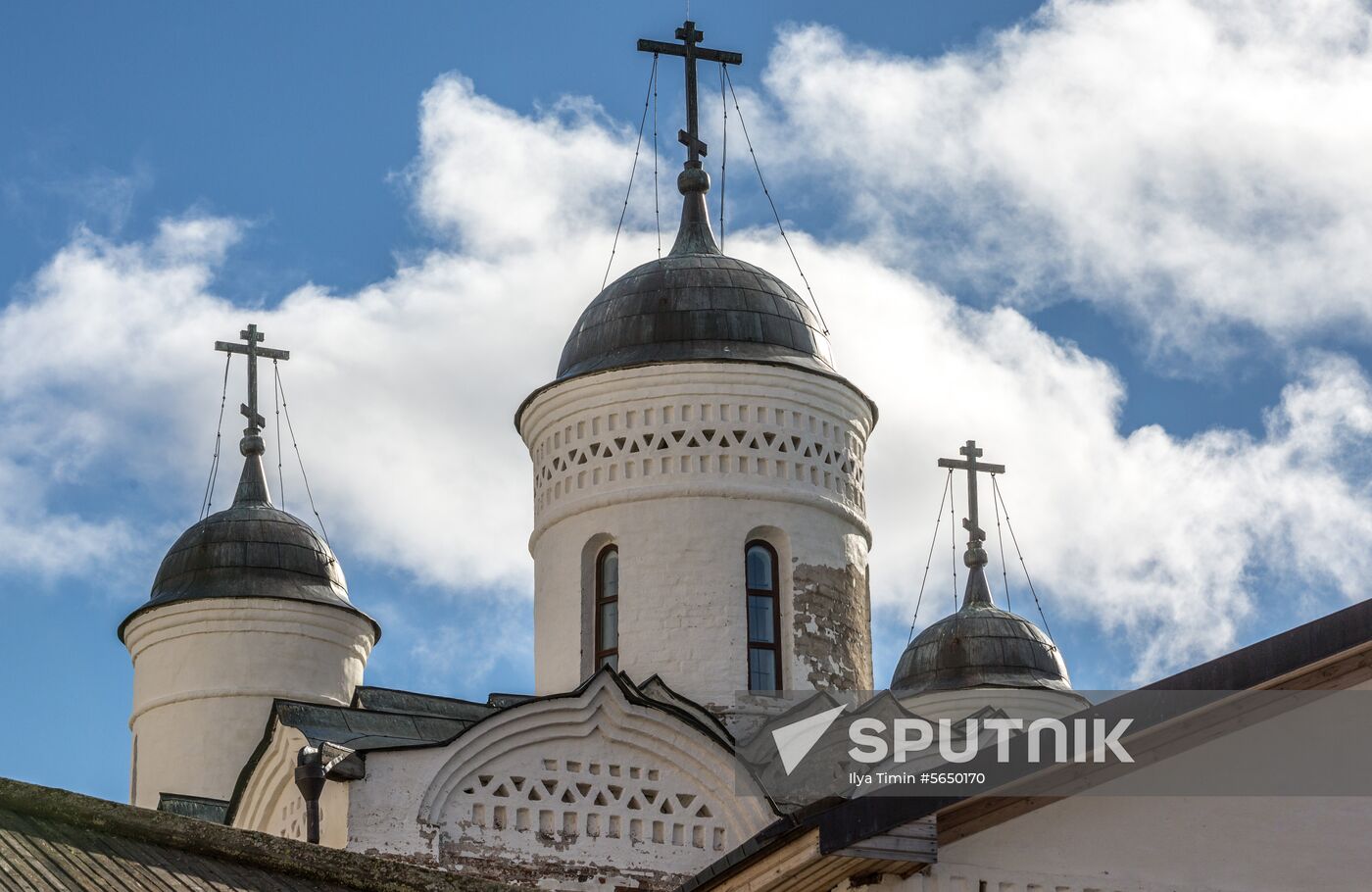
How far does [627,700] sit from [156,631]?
669cm

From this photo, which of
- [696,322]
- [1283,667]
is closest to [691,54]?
[696,322]

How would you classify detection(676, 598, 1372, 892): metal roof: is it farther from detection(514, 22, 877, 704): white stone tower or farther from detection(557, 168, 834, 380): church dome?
detection(557, 168, 834, 380): church dome

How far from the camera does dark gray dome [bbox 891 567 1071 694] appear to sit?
21.2m

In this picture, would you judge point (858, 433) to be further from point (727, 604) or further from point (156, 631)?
point (156, 631)

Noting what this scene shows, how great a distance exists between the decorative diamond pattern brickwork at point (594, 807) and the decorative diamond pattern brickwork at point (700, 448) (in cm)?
298

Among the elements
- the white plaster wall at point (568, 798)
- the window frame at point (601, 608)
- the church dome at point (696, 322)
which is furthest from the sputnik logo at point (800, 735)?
the church dome at point (696, 322)

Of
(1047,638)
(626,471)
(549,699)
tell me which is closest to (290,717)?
(549,699)

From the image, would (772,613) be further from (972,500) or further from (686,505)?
(972,500)

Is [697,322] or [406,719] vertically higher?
[697,322]

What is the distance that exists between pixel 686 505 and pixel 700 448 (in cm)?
45

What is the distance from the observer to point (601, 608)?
683 inches

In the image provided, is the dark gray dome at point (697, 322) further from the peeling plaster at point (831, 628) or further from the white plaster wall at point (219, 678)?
the white plaster wall at point (219, 678)

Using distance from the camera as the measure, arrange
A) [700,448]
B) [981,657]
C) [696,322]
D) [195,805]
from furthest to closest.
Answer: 1. [981,657]
2. [195,805]
3. [696,322]
4. [700,448]

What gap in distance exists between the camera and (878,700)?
1634 cm
